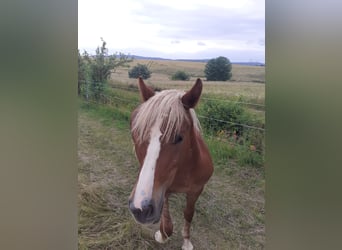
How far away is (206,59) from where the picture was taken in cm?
128

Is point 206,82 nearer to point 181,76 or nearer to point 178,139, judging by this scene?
point 181,76

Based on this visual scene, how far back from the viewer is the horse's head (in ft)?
4.05

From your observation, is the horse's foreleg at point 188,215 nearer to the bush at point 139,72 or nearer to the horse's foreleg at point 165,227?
the horse's foreleg at point 165,227

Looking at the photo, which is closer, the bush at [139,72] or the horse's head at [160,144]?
the horse's head at [160,144]

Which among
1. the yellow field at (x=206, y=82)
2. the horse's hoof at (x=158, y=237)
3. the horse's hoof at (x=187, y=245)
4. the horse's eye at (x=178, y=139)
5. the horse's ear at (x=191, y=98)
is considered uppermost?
the yellow field at (x=206, y=82)

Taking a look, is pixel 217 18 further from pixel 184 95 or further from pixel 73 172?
pixel 73 172

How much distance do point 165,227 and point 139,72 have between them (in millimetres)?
658

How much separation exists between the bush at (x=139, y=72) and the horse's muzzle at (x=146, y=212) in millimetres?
524

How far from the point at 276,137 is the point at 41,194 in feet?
3.17

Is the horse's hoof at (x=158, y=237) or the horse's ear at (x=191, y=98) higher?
the horse's ear at (x=191, y=98)

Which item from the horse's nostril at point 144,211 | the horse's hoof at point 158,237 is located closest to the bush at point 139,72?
the horse's nostril at point 144,211

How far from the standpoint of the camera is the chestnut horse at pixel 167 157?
4.06ft

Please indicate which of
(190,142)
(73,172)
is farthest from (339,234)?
(73,172)

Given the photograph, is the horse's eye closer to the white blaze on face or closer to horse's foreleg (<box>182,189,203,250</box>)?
the white blaze on face
